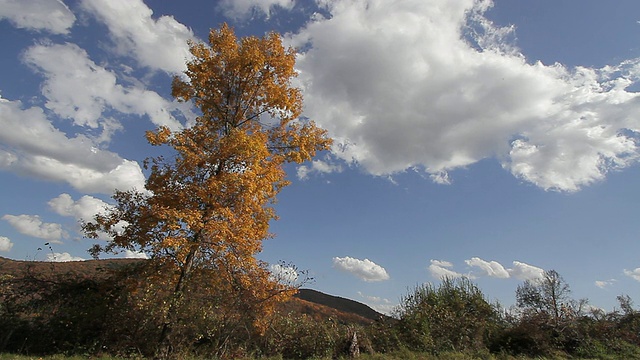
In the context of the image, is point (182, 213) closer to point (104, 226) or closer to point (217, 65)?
point (104, 226)

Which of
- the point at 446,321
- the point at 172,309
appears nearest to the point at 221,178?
the point at 172,309

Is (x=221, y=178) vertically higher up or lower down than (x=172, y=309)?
higher up

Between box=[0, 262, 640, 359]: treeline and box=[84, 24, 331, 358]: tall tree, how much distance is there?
0.74m

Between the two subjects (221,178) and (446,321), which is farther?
(446,321)

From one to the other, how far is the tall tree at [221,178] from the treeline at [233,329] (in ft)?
2.43

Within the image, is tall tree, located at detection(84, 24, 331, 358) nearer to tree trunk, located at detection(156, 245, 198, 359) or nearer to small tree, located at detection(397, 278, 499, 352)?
tree trunk, located at detection(156, 245, 198, 359)

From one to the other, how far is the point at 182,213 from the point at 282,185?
3474 millimetres

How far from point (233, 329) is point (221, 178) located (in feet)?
14.6

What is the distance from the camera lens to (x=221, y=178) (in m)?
9.48

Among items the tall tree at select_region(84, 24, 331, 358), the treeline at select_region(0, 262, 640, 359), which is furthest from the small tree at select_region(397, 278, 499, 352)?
the tall tree at select_region(84, 24, 331, 358)

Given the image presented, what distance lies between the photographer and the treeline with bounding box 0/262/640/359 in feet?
32.5

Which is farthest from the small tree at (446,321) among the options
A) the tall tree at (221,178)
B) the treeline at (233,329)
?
the tall tree at (221,178)

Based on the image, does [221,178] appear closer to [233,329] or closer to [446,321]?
[233,329]

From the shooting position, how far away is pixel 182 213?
8.62m
